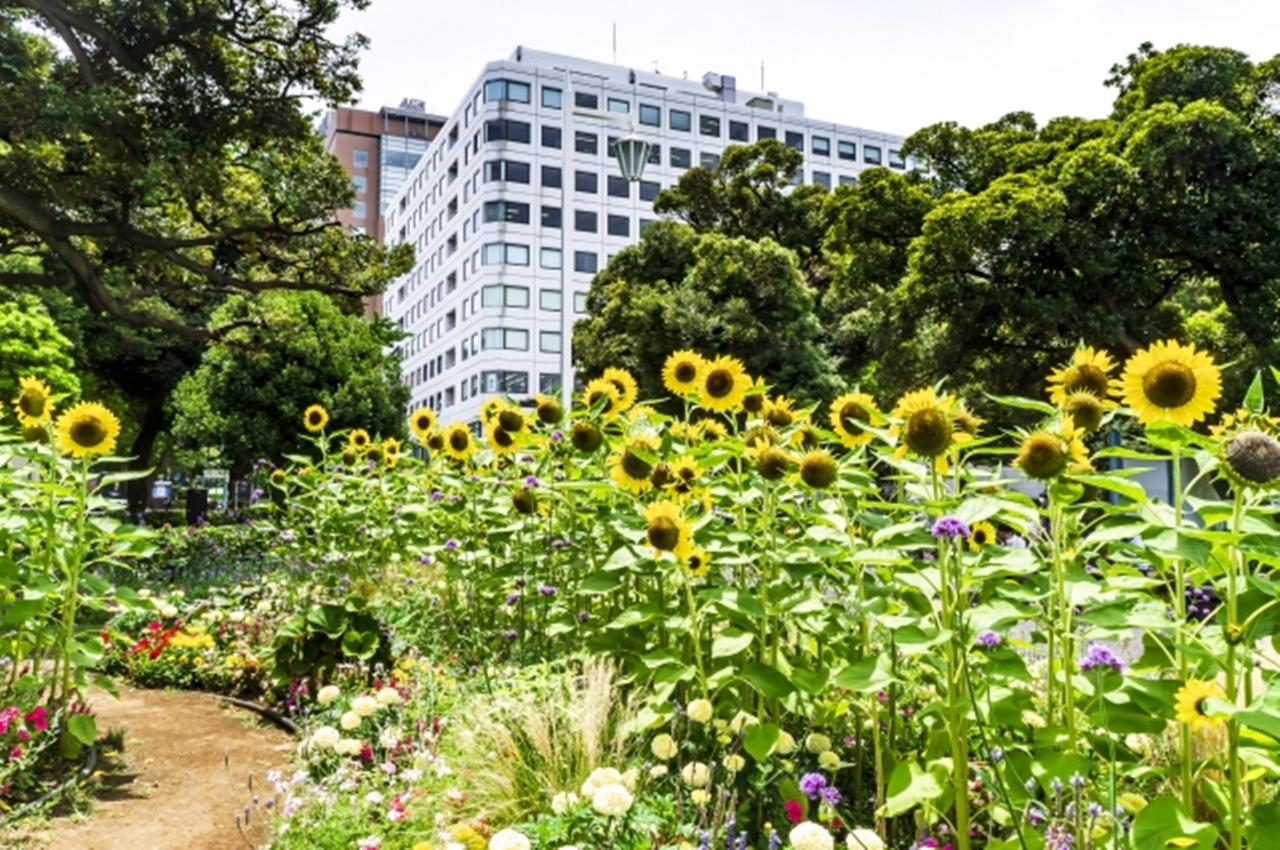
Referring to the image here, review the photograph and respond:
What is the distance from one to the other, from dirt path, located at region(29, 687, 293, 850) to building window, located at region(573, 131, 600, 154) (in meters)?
53.7

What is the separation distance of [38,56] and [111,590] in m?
13.0

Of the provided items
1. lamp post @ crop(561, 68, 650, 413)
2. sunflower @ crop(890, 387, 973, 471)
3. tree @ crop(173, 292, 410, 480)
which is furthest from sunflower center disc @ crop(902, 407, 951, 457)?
tree @ crop(173, 292, 410, 480)

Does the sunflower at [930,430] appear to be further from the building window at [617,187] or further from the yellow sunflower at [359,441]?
the building window at [617,187]

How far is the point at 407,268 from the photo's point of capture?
15992 millimetres

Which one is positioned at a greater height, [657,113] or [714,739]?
[657,113]

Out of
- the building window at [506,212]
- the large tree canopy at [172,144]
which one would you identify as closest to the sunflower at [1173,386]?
the large tree canopy at [172,144]

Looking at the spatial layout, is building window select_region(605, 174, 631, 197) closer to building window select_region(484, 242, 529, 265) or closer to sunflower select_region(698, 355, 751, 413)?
building window select_region(484, 242, 529, 265)

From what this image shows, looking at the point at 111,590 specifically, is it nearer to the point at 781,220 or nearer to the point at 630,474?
the point at 630,474

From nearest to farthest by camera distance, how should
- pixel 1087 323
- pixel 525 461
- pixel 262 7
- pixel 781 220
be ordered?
1. pixel 525 461
2. pixel 262 7
3. pixel 1087 323
4. pixel 781 220

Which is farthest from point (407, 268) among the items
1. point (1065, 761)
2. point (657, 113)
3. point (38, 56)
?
point (657, 113)

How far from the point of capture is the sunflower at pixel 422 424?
6168mm

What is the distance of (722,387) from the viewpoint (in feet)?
12.4

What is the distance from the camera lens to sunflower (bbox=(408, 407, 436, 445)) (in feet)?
20.2

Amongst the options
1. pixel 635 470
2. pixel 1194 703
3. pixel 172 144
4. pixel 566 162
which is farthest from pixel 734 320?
pixel 566 162
